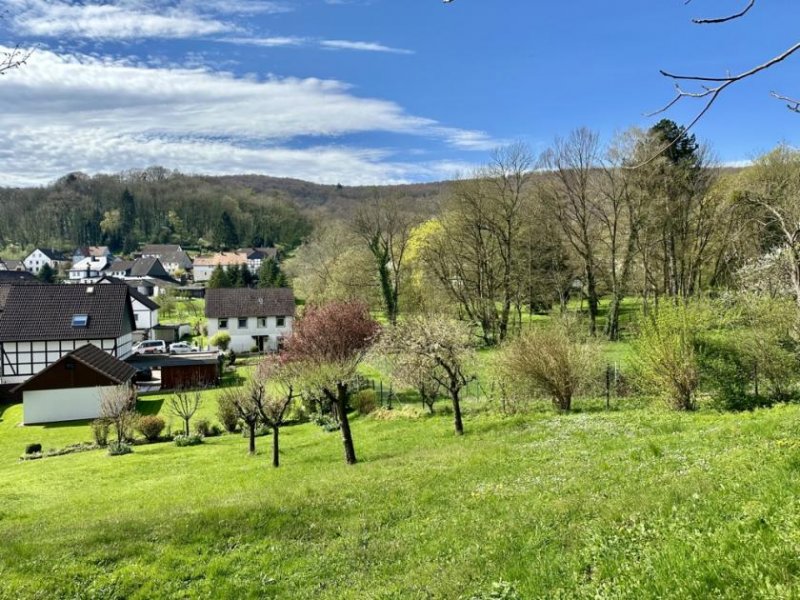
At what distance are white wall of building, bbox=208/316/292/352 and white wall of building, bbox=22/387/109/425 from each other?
19907mm

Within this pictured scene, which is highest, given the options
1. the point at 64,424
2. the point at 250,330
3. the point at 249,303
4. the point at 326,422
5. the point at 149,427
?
the point at 249,303

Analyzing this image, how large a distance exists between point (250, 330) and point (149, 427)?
27.0 m

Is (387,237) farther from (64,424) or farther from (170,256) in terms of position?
(170,256)

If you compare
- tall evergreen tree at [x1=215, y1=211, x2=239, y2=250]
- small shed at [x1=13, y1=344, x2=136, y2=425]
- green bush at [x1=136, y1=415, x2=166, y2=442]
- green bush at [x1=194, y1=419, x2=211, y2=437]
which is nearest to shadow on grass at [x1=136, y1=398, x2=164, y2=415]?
small shed at [x1=13, y1=344, x2=136, y2=425]

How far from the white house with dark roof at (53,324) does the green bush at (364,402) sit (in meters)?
20.4

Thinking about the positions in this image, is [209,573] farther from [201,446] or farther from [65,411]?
[65,411]

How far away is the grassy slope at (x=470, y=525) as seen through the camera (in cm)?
513

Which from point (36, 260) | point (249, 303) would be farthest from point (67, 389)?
point (36, 260)

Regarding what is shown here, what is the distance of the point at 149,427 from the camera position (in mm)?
24359

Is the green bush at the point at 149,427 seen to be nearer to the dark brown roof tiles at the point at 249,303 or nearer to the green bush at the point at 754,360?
the green bush at the point at 754,360

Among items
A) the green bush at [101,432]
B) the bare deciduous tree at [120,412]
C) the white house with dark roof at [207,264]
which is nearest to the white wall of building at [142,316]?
the bare deciduous tree at [120,412]

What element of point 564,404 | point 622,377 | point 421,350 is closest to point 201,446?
point 421,350

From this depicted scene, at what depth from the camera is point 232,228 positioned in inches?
5172

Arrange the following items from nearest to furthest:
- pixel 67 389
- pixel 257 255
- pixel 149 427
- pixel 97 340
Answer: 1. pixel 149 427
2. pixel 67 389
3. pixel 97 340
4. pixel 257 255
